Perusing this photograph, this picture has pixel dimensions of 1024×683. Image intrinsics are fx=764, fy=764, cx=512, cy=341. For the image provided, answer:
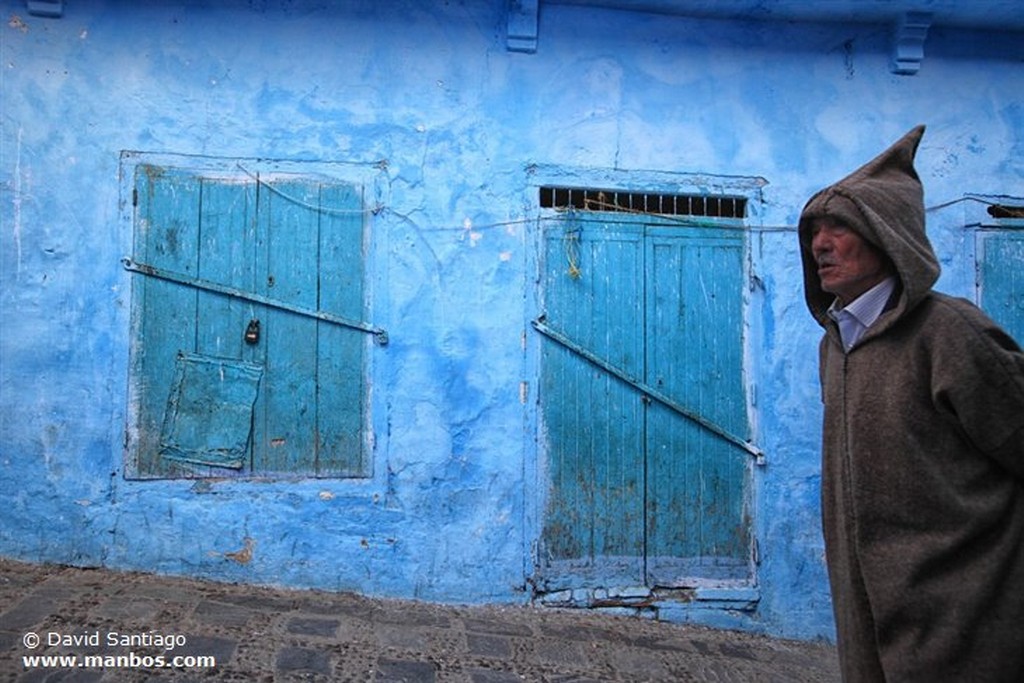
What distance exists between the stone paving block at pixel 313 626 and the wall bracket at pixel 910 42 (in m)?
4.67

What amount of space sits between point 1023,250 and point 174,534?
5388 millimetres

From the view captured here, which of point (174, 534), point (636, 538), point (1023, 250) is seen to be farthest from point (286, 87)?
point (1023, 250)

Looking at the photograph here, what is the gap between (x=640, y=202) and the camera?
4.68m

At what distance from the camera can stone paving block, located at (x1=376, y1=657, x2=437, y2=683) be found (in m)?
3.35

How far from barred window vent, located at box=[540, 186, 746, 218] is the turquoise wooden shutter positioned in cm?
119

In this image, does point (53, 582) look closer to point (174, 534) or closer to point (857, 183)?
point (174, 534)

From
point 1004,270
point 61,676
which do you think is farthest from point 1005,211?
point 61,676

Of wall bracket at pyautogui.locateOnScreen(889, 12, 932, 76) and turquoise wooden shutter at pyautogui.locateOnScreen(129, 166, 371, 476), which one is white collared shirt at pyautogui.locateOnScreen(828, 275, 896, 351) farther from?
wall bracket at pyautogui.locateOnScreen(889, 12, 932, 76)

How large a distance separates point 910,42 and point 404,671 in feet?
15.3

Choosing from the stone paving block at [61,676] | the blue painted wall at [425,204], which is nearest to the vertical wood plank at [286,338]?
the blue painted wall at [425,204]

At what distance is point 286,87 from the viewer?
175 inches

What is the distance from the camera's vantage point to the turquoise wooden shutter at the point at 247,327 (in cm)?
430

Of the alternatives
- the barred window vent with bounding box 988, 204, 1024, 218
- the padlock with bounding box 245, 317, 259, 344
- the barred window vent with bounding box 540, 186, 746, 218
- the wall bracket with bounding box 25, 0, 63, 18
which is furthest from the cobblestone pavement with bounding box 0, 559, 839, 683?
the wall bracket with bounding box 25, 0, 63, 18

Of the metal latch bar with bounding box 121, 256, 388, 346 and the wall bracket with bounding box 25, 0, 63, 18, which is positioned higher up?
the wall bracket with bounding box 25, 0, 63, 18
